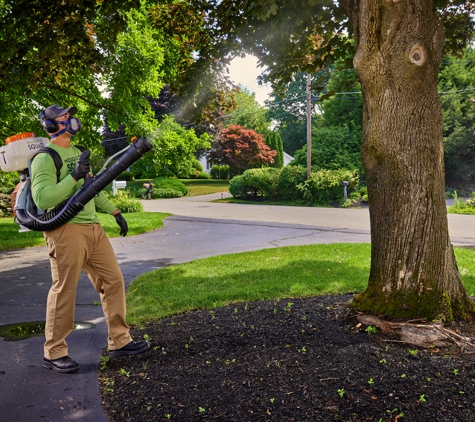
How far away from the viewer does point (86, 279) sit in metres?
7.77

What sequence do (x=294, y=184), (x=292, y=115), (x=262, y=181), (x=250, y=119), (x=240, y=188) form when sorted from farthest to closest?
(x=292, y=115)
(x=250, y=119)
(x=240, y=188)
(x=262, y=181)
(x=294, y=184)

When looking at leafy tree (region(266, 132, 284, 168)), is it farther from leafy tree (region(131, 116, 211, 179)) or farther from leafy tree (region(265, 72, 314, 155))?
leafy tree (region(131, 116, 211, 179))

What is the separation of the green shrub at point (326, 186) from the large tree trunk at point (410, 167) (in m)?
20.9

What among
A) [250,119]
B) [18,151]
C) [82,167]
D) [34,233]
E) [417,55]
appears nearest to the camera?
[82,167]

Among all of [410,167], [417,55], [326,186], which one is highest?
[417,55]

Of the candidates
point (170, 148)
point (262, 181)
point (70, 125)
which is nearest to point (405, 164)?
point (70, 125)

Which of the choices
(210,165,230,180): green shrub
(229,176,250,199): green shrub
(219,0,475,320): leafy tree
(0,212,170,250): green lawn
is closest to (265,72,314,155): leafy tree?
(210,165,230,180): green shrub

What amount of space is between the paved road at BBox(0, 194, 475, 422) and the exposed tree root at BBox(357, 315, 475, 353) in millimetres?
2153

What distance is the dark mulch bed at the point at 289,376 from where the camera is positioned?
9.66 ft

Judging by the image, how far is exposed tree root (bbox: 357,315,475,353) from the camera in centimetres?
369

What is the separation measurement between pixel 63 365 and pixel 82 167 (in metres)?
1.57

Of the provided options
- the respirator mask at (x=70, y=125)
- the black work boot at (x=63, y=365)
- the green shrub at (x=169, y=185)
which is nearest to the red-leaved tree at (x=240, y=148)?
the green shrub at (x=169, y=185)

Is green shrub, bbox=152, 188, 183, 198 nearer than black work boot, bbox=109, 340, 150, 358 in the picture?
No

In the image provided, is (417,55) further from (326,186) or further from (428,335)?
(326,186)
